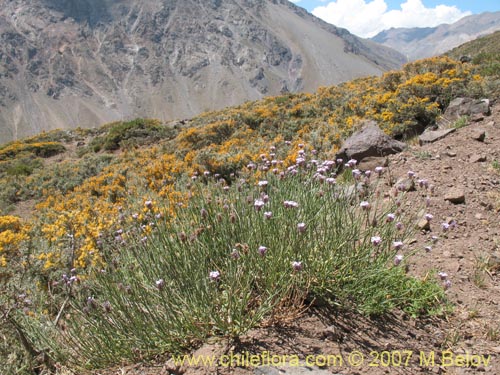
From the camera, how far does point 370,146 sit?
655 centimetres

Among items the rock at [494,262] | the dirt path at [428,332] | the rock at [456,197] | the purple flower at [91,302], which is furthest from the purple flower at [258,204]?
the rock at [456,197]

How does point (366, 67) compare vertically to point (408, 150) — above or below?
above

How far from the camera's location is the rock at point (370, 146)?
6.55 m

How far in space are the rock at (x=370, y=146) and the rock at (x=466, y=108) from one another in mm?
1770

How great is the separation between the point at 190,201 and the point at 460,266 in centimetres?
295

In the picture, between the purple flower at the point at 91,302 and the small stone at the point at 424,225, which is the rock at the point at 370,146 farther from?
the purple flower at the point at 91,302

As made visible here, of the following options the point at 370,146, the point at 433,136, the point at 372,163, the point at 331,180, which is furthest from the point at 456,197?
the point at 331,180

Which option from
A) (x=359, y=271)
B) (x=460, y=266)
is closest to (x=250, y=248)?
(x=359, y=271)

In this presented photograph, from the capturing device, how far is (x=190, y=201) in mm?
3789

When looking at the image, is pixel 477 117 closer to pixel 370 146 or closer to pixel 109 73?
pixel 370 146

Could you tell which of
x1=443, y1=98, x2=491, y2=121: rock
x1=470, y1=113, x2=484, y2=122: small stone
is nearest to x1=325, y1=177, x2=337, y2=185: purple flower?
x1=470, y1=113, x2=484, y2=122: small stone

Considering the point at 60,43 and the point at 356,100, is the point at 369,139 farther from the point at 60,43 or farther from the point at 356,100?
the point at 60,43

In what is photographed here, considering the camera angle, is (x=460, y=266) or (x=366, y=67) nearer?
(x=460, y=266)

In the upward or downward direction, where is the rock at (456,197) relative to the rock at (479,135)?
downward
